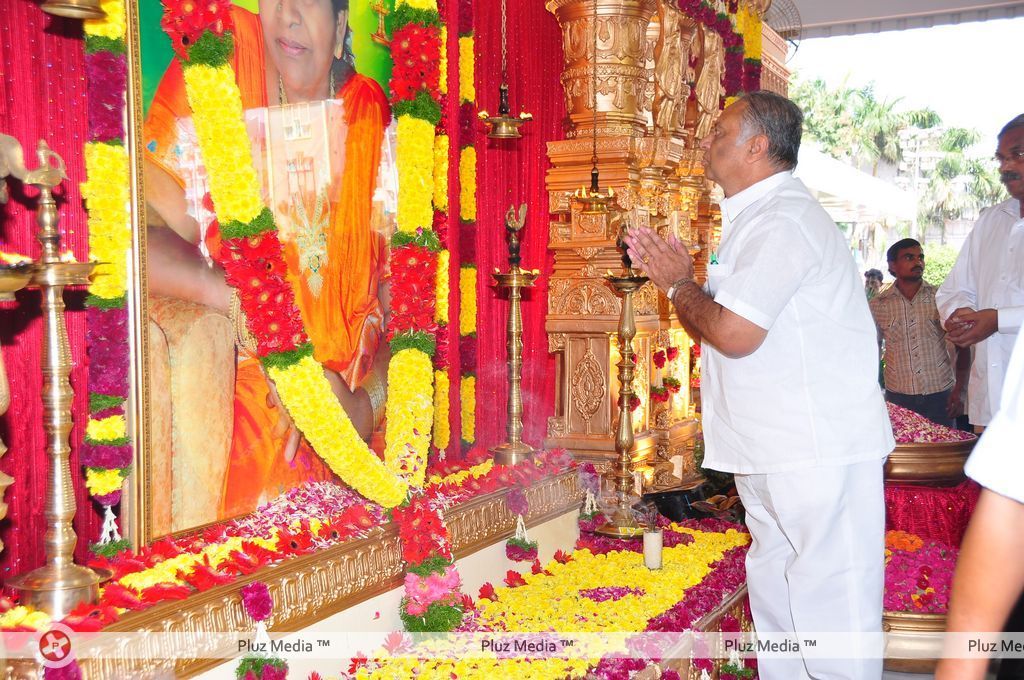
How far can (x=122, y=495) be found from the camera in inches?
123

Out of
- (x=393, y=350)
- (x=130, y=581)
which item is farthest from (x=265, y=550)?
(x=393, y=350)

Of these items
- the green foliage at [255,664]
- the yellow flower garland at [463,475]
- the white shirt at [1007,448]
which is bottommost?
the green foliage at [255,664]

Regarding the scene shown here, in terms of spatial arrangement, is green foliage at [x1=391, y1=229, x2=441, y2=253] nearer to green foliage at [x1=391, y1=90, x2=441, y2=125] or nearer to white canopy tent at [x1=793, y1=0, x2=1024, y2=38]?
green foliage at [x1=391, y1=90, x2=441, y2=125]

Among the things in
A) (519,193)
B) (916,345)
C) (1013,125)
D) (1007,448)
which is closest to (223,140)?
(519,193)

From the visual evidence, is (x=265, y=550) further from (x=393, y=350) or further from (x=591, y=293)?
(x=591, y=293)

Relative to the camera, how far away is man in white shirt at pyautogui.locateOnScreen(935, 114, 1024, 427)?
4.03 metres

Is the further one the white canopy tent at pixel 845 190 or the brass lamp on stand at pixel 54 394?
the white canopy tent at pixel 845 190

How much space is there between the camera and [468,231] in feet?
17.1

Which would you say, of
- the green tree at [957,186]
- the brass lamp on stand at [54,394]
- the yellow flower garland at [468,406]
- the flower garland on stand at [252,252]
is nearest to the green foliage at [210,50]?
the flower garland on stand at [252,252]

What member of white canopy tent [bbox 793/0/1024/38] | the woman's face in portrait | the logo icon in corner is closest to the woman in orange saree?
the woman's face in portrait

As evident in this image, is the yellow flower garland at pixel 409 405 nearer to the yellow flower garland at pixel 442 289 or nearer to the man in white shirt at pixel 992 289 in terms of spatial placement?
the yellow flower garland at pixel 442 289

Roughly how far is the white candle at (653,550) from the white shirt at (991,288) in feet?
5.44

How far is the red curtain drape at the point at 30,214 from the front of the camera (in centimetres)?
285

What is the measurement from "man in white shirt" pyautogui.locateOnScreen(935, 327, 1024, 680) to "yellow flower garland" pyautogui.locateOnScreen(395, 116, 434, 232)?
11.3 feet
